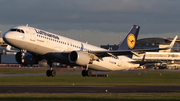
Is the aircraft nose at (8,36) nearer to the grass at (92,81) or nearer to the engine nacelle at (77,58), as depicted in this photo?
the engine nacelle at (77,58)

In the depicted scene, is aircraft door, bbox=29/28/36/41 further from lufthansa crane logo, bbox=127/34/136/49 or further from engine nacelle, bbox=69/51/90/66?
lufthansa crane logo, bbox=127/34/136/49

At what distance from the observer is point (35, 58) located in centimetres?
4831

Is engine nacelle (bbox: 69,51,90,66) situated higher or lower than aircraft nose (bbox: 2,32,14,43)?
lower

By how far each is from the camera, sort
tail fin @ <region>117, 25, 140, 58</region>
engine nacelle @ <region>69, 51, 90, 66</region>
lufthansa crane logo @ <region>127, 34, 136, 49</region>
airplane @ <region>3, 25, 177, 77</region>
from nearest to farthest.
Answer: airplane @ <region>3, 25, 177, 77</region>
engine nacelle @ <region>69, 51, 90, 66</region>
tail fin @ <region>117, 25, 140, 58</region>
lufthansa crane logo @ <region>127, 34, 136, 49</region>

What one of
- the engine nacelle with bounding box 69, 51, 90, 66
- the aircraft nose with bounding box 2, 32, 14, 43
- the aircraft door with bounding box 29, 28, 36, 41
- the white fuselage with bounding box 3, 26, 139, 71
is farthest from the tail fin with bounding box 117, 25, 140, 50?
the aircraft nose with bounding box 2, 32, 14, 43

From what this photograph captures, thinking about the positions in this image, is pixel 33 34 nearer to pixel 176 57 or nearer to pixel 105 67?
pixel 105 67

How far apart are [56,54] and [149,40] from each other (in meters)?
131

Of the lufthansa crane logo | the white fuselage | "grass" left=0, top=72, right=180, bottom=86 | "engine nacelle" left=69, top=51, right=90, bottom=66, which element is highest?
the lufthansa crane logo

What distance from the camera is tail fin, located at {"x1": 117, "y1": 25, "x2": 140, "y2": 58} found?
59750 millimetres

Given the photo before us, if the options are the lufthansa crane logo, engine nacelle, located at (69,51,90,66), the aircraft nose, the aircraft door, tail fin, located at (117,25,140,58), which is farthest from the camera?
the lufthansa crane logo

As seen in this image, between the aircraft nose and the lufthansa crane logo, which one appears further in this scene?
the lufthansa crane logo

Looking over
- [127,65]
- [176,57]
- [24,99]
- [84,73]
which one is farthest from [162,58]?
[24,99]

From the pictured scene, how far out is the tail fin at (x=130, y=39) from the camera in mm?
59750

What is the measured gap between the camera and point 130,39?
61.3 meters
